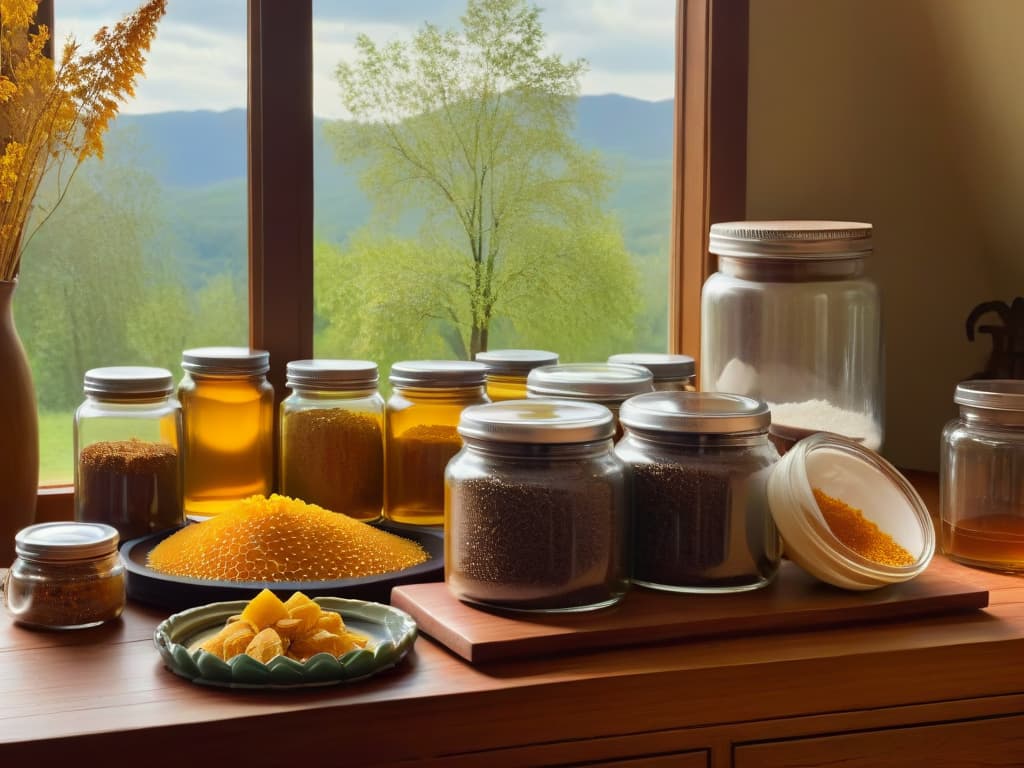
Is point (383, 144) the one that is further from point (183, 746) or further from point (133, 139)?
point (183, 746)

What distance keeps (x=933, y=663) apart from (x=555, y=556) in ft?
1.13

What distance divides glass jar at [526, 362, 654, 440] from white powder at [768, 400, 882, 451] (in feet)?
0.54

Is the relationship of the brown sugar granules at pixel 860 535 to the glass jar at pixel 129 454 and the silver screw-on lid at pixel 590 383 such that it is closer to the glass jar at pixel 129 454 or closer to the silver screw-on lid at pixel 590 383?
the silver screw-on lid at pixel 590 383

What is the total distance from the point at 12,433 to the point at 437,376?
0.46 m

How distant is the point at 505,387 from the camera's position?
5.10ft

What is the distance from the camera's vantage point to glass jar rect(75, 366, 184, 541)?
1333mm

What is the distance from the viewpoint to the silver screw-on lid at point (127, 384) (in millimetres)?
1345

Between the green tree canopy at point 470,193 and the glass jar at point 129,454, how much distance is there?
1.11 feet

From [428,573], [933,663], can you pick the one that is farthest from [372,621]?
[933,663]

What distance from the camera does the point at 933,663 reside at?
1.08m

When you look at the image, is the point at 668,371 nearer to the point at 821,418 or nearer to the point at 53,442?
the point at 821,418

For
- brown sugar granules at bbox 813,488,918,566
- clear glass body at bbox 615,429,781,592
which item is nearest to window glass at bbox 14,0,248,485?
clear glass body at bbox 615,429,781,592

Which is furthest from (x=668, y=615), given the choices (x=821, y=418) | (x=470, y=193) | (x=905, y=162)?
(x=905, y=162)

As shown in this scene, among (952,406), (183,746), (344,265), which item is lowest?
(183,746)
